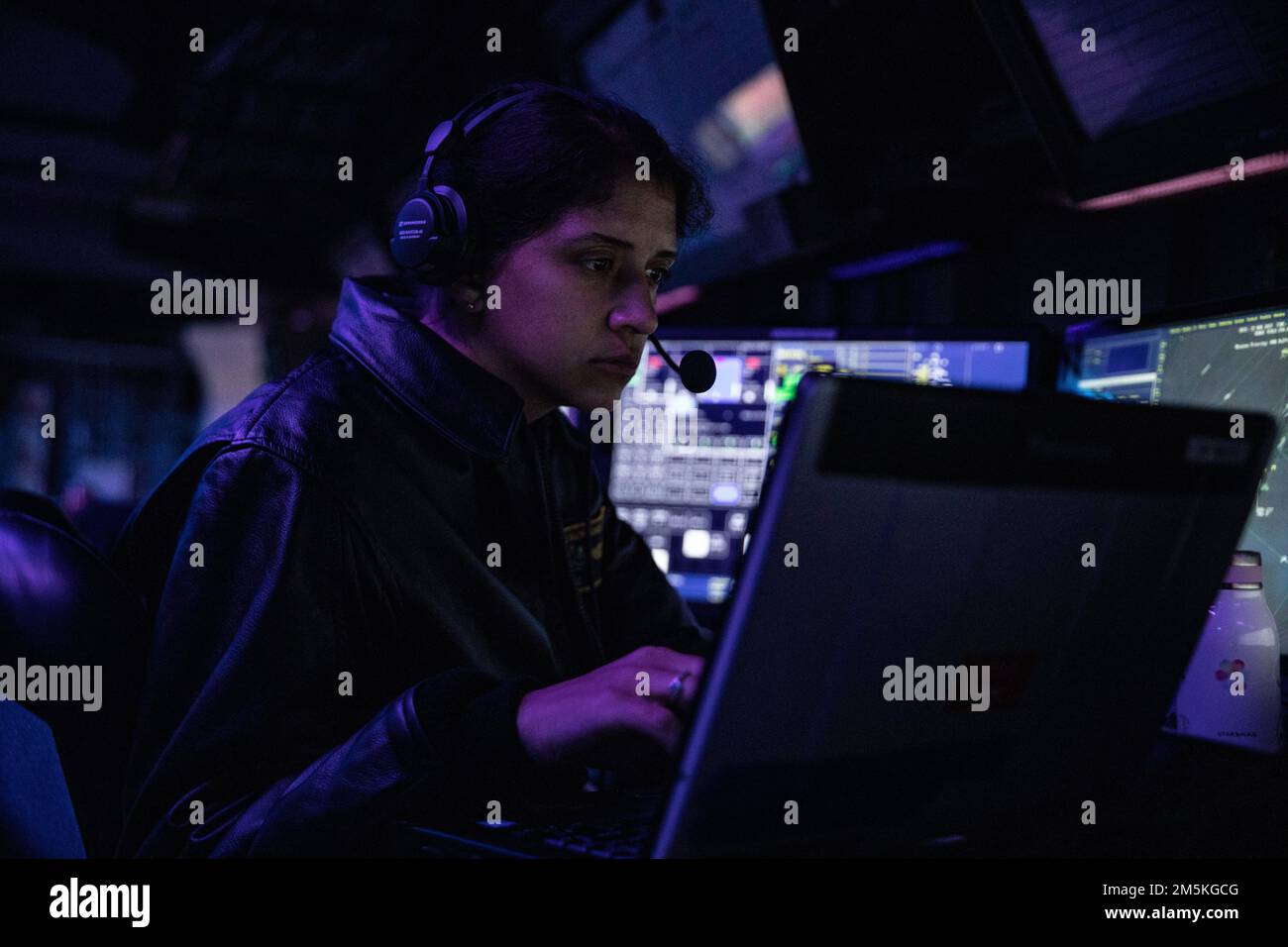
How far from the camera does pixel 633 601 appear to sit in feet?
4.83

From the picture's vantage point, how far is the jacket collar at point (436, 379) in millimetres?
1093

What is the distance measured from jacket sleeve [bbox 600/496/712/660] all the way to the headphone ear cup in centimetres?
49

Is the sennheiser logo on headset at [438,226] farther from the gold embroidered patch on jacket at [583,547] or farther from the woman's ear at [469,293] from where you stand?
the gold embroidered patch on jacket at [583,547]

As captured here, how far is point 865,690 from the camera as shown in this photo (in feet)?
2.00

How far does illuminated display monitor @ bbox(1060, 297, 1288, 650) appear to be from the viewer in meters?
1.05

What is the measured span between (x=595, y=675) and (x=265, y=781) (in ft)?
1.00

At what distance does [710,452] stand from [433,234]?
0.73 m

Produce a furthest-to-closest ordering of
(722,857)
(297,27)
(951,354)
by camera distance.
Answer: (297,27) → (951,354) → (722,857)

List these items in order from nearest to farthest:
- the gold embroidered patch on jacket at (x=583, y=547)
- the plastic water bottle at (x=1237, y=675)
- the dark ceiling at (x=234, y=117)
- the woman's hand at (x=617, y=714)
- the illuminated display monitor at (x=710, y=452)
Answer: the woman's hand at (x=617, y=714) < the plastic water bottle at (x=1237, y=675) < the gold embroidered patch on jacket at (x=583, y=547) < the illuminated display monitor at (x=710, y=452) < the dark ceiling at (x=234, y=117)

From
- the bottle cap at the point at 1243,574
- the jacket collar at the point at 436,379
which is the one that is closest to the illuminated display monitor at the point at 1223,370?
the bottle cap at the point at 1243,574

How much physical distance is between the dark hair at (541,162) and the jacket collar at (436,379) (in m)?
0.12

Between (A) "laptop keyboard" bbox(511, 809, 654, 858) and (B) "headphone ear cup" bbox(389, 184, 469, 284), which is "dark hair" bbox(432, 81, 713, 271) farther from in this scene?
(A) "laptop keyboard" bbox(511, 809, 654, 858)
